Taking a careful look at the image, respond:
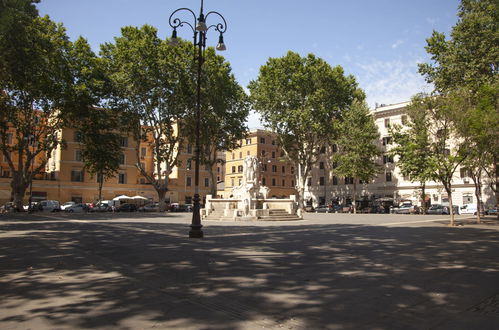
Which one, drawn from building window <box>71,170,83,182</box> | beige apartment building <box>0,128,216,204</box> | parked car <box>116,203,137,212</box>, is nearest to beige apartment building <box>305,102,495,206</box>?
beige apartment building <box>0,128,216,204</box>

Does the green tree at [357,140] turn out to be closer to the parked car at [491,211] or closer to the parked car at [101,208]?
the parked car at [491,211]

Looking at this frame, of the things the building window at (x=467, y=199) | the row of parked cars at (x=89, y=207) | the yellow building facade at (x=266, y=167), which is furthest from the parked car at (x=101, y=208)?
the building window at (x=467, y=199)

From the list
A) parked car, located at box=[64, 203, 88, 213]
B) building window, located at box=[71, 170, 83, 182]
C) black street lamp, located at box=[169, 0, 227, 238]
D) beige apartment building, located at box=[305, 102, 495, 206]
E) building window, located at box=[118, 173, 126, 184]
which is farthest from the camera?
building window, located at box=[118, 173, 126, 184]

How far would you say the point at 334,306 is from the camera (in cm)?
501

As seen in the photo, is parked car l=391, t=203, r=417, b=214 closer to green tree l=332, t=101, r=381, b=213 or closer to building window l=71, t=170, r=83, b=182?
green tree l=332, t=101, r=381, b=213

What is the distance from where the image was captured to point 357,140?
46031 millimetres

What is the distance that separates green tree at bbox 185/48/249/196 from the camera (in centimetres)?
3884

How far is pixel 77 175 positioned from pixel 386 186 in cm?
4332

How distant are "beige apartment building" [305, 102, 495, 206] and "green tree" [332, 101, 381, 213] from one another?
2814mm

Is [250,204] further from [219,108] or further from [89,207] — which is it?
[89,207]

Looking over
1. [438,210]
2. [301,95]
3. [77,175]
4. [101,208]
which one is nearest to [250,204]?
[301,95]

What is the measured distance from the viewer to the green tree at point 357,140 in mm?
45250

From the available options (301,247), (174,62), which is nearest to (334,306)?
(301,247)

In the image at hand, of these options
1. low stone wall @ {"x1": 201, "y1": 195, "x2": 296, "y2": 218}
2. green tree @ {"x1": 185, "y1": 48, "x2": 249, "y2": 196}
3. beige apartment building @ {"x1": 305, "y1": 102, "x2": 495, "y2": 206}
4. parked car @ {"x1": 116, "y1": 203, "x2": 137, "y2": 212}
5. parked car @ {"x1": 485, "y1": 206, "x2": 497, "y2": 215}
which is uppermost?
green tree @ {"x1": 185, "y1": 48, "x2": 249, "y2": 196}
